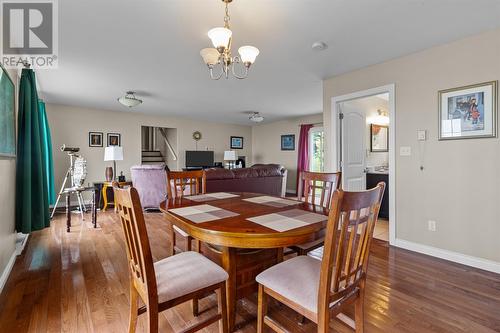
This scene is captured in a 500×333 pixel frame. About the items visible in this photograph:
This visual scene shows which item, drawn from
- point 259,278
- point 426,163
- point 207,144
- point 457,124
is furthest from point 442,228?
point 207,144

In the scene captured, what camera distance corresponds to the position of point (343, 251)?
3.33 ft

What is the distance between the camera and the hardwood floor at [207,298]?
1.54 meters

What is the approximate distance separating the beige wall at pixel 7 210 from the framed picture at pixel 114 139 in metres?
3.45

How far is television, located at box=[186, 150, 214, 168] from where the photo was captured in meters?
7.14

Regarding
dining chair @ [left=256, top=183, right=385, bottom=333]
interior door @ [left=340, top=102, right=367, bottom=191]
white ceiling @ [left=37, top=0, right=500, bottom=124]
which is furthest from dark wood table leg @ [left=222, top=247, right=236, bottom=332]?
interior door @ [left=340, top=102, right=367, bottom=191]

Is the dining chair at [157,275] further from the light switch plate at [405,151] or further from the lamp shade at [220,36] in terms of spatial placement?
the light switch plate at [405,151]

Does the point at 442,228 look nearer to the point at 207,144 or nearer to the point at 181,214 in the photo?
the point at 181,214

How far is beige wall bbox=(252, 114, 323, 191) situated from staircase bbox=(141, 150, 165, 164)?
318 centimetres

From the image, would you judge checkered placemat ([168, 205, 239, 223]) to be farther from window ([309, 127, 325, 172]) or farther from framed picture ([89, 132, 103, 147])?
window ([309, 127, 325, 172])

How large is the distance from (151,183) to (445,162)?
4.49 meters

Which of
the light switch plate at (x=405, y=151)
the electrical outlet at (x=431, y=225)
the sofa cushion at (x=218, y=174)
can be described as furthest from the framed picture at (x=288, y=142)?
the electrical outlet at (x=431, y=225)

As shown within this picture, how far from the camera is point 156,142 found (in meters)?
8.16

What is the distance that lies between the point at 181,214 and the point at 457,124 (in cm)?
285

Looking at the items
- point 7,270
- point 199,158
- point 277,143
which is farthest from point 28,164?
point 277,143
